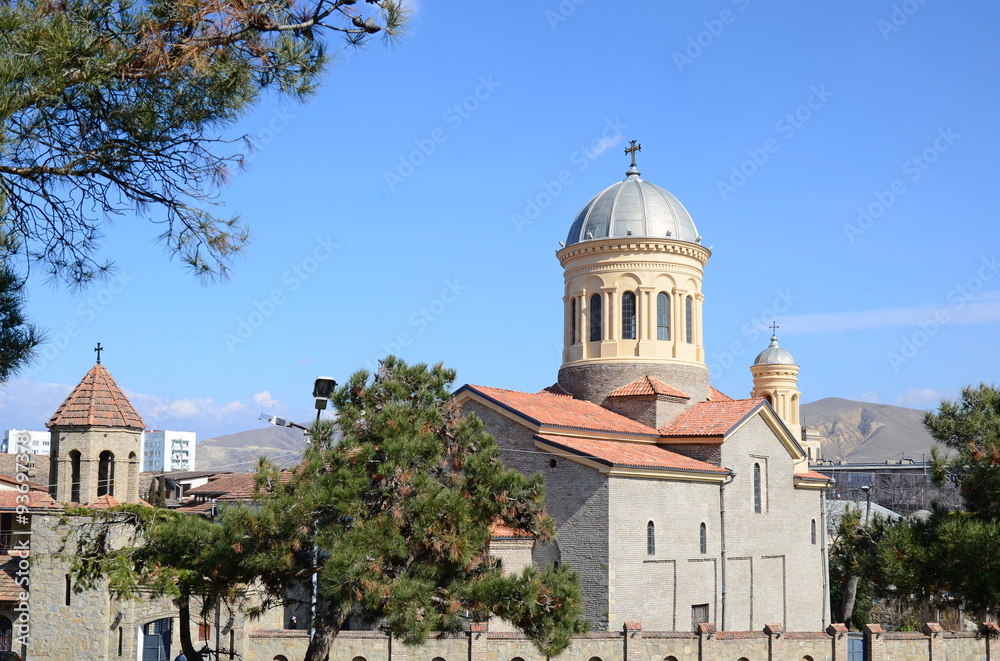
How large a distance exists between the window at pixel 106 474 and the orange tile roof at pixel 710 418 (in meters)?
14.0

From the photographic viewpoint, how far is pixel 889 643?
20.8 meters

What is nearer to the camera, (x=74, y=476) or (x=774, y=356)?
(x=74, y=476)

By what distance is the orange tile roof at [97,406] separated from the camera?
1944cm

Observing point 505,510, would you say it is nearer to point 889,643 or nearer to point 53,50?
point 53,50

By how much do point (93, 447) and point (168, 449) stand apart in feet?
419

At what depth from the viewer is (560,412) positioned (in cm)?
2438

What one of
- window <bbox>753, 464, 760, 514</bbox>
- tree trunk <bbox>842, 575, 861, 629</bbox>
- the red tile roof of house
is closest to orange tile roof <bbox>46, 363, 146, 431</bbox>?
window <bbox>753, 464, 760, 514</bbox>

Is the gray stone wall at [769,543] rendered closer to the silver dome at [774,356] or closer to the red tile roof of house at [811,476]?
the red tile roof of house at [811,476]

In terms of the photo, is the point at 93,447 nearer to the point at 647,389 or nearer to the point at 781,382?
the point at 647,389

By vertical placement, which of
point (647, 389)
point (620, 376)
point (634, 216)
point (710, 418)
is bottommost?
point (710, 418)

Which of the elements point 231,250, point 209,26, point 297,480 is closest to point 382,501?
point 297,480

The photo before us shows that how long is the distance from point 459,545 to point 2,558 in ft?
48.7

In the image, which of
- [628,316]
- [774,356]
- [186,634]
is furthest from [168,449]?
[186,634]

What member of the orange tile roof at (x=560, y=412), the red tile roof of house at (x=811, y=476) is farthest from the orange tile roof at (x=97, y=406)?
the red tile roof of house at (x=811, y=476)
